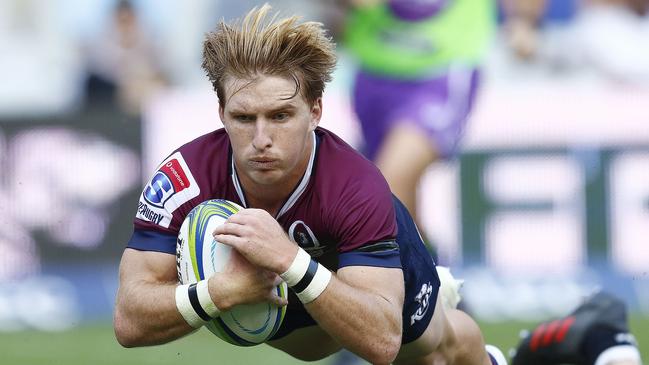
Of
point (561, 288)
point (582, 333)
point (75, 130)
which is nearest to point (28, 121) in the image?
point (75, 130)

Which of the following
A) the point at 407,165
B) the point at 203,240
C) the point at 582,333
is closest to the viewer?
the point at 203,240

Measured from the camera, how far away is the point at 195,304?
4957 millimetres

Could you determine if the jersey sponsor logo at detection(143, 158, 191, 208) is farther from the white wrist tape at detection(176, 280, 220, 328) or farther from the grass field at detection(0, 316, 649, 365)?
the grass field at detection(0, 316, 649, 365)

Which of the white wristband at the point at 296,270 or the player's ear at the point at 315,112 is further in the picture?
the player's ear at the point at 315,112

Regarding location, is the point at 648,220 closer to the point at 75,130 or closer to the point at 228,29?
the point at 75,130

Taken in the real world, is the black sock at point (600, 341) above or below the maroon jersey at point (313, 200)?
below

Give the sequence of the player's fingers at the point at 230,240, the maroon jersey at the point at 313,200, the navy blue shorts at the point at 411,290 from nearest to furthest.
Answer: the player's fingers at the point at 230,240 → the maroon jersey at the point at 313,200 → the navy blue shorts at the point at 411,290

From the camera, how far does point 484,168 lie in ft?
37.3

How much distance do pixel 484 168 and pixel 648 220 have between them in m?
1.40

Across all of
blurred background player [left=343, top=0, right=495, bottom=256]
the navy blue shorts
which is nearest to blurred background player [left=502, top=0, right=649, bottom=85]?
blurred background player [left=343, top=0, right=495, bottom=256]

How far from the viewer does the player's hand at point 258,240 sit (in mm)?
4820

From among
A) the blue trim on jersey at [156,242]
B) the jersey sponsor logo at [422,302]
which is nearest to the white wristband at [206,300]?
the blue trim on jersey at [156,242]

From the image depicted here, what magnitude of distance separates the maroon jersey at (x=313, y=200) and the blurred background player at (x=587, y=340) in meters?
2.15

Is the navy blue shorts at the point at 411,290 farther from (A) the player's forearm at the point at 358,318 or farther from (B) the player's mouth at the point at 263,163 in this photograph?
(B) the player's mouth at the point at 263,163
